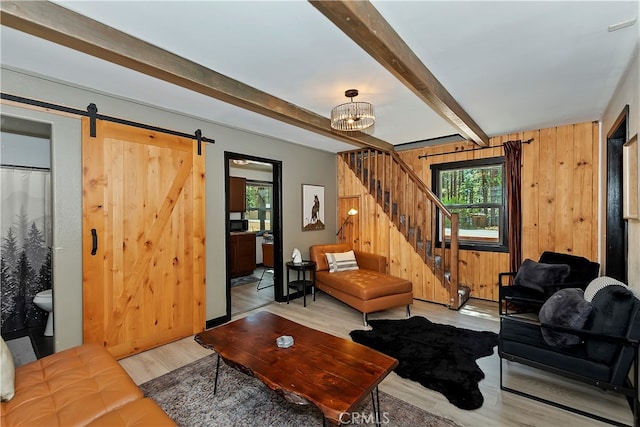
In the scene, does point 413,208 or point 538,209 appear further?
point 413,208

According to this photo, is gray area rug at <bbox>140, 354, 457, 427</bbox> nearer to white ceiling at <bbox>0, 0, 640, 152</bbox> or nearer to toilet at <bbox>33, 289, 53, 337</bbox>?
toilet at <bbox>33, 289, 53, 337</bbox>

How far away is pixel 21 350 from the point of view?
9.27ft

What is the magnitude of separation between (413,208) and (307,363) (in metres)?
3.59

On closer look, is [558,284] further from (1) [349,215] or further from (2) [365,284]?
(1) [349,215]

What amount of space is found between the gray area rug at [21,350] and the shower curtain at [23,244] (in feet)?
1.32

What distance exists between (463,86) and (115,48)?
273 centimetres

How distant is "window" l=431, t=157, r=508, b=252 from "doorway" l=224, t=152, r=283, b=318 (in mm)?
2850

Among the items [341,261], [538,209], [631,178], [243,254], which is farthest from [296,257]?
[631,178]

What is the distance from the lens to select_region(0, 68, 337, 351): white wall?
8.10 feet

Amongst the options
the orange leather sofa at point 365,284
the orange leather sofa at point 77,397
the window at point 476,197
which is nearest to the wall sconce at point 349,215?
the orange leather sofa at point 365,284

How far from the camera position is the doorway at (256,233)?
13.4 ft

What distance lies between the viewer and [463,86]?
2672 mm

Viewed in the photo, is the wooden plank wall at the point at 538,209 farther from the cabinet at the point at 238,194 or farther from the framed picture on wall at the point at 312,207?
the cabinet at the point at 238,194

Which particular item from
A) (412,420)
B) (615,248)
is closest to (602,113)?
(615,248)
